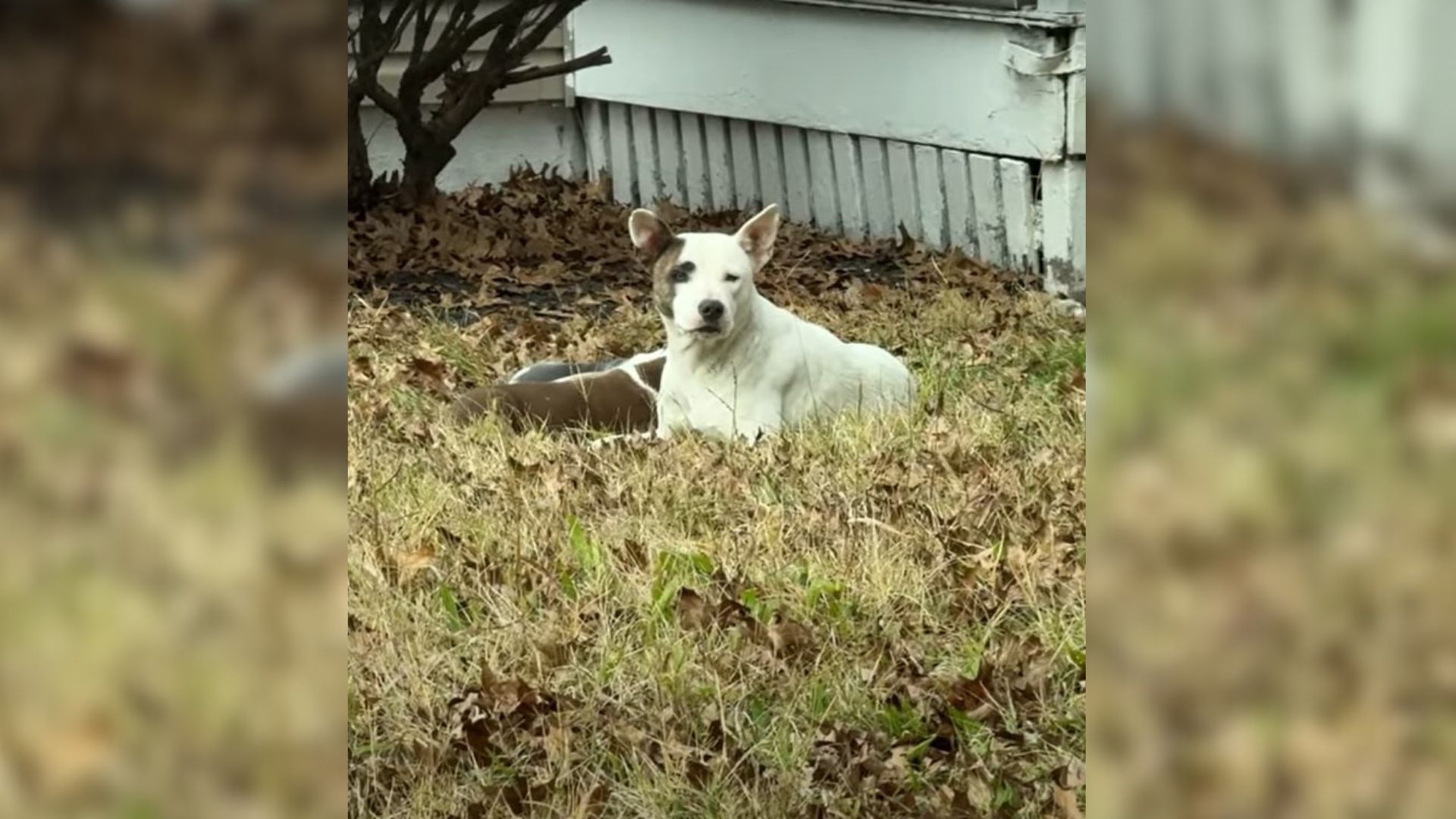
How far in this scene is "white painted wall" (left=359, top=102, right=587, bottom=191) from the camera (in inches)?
455

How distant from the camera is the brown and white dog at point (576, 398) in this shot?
226 inches

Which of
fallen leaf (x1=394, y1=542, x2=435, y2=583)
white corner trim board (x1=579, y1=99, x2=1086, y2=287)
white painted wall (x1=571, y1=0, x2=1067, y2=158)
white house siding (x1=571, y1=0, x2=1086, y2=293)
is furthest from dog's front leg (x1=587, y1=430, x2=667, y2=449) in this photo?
white painted wall (x1=571, y1=0, x2=1067, y2=158)

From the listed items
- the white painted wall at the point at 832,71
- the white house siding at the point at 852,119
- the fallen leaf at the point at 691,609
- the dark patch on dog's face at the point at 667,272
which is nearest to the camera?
the fallen leaf at the point at 691,609

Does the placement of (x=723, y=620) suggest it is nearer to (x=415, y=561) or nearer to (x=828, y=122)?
(x=415, y=561)

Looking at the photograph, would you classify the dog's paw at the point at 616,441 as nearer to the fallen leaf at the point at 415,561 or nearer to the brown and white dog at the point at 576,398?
the brown and white dog at the point at 576,398

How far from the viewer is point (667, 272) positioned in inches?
235
